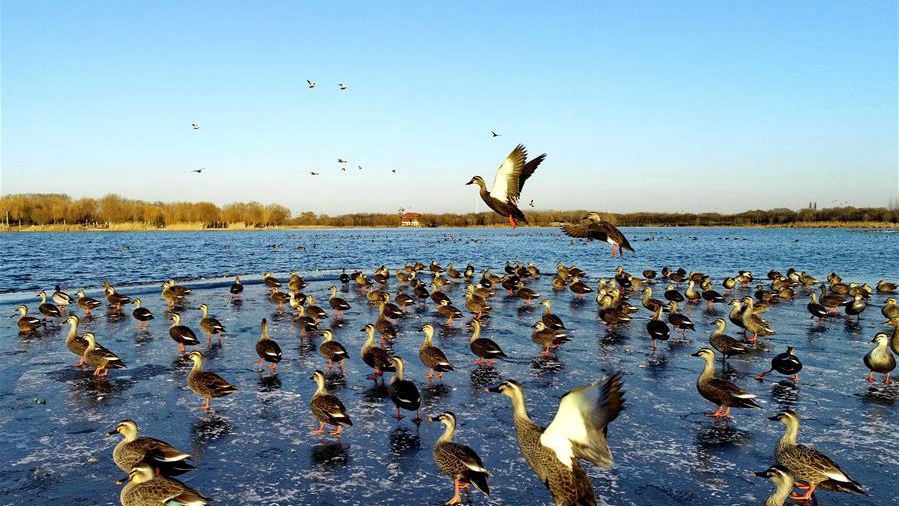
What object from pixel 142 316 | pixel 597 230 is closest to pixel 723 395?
pixel 597 230

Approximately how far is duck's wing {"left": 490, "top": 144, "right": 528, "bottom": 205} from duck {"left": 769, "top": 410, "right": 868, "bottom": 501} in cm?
505

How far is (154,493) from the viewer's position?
223 inches

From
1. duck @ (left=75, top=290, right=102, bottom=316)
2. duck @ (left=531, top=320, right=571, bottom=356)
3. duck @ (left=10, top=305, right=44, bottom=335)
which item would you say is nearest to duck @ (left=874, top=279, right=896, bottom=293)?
duck @ (left=531, top=320, right=571, bottom=356)

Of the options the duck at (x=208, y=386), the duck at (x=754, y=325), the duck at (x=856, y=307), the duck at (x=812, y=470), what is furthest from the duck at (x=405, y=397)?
the duck at (x=856, y=307)

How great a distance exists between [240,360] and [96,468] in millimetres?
5801

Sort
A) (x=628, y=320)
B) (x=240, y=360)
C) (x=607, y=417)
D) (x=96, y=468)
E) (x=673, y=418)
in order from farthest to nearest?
1. (x=628, y=320)
2. (x=240, y=360)
3. (x=673, y=418)
4. (x=96, y=468)
5. (x=607, y=417)

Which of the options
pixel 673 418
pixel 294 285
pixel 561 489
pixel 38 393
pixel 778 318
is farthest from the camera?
pixel 294 285

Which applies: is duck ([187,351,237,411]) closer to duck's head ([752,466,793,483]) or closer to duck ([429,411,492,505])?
duck ([429,411,492,505])

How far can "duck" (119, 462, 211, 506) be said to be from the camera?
5652 mm

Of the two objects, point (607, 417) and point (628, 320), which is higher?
point (607, 417)

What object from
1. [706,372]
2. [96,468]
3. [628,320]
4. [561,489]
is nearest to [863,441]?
[706,372]

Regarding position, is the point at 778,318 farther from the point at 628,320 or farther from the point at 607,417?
the point at 607,417

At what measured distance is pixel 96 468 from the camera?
713 centimetres

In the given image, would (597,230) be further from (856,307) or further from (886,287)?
(886,287)
